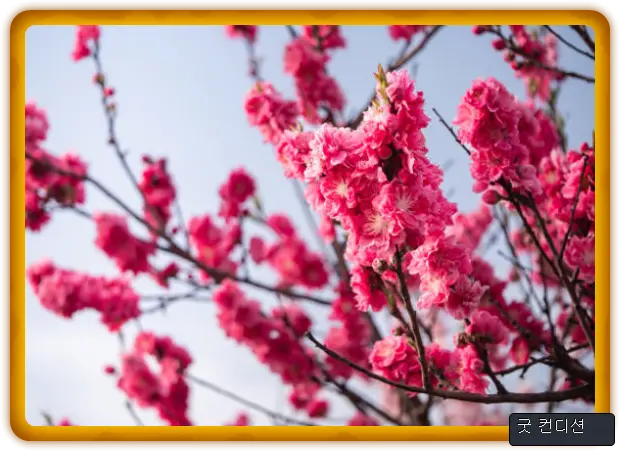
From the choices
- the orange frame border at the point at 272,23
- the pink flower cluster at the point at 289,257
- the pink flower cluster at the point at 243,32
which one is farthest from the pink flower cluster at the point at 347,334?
the pink flower cluster at the point at 243,32

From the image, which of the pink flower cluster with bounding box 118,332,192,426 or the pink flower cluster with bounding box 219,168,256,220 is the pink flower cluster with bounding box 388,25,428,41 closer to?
the pink flower cluster with bounding box 219,168,256,220

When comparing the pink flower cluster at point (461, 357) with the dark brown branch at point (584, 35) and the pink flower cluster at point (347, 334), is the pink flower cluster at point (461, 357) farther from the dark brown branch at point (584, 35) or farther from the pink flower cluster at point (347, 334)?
the pink flower cluster at point (347, 334)

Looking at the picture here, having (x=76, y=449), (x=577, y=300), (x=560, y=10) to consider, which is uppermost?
(x=560, y=10)

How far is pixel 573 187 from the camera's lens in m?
1.80

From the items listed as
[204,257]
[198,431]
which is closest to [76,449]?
[198,431]

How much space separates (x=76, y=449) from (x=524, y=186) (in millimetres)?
1421

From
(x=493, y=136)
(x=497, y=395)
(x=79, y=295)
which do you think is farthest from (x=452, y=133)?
(x=79, y=295)

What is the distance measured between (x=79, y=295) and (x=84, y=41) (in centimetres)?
124

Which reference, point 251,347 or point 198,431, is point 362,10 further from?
point 251,347

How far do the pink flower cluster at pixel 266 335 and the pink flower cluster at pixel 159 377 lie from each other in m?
0.32

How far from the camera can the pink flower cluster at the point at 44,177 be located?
282 centimetres

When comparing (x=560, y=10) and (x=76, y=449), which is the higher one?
(x=560, y=10)

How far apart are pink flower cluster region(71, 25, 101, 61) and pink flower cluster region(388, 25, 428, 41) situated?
1281 millimetres

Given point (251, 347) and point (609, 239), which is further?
point (251, 347)
